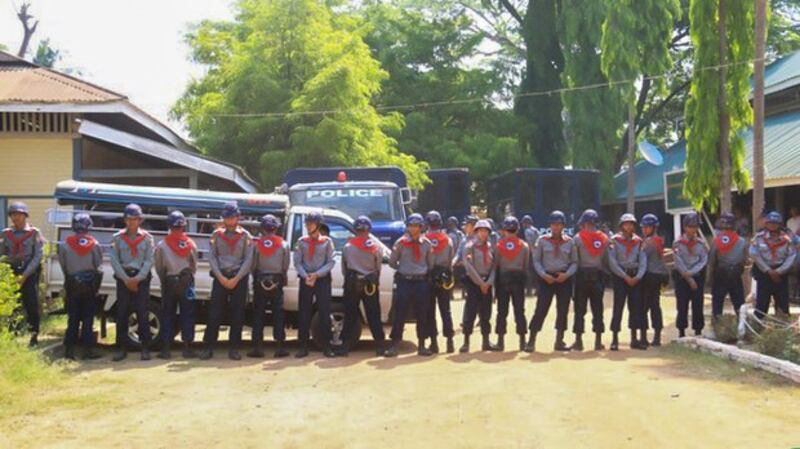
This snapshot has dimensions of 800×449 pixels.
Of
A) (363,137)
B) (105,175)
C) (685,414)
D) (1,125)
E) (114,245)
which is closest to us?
(685,414)

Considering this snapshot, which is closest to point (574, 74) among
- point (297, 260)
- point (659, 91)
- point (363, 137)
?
point (659, 91)

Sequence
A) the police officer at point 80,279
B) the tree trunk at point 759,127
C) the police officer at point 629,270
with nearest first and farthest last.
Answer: the police officer at point 80,279 < the police officer at point 629,270 < the tree trunk at point 759,127

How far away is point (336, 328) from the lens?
1177 centimetres

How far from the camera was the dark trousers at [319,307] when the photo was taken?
36.9ft

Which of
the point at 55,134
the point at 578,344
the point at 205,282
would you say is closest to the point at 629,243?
the point at 578,344

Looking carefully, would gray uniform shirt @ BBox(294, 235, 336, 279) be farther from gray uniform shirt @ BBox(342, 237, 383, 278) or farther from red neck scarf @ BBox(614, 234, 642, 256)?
red neck scarf @ BBox(614, 234, 642, 256)

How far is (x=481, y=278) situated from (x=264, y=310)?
2.68 metres

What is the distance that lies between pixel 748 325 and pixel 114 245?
24.4ft

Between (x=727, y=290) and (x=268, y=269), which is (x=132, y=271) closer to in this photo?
(x=268, y=269)

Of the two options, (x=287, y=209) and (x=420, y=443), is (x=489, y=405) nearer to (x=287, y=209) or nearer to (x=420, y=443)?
(x=420, y=443)

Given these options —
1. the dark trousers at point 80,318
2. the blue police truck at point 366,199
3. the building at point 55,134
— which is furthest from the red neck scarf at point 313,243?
the building at point 55,134

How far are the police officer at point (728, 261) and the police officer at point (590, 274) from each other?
1524 millimetres

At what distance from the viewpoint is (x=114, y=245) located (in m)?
10.8

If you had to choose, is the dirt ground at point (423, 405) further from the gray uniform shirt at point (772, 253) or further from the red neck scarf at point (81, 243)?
the gray uniform shirt at point (772, 253)
